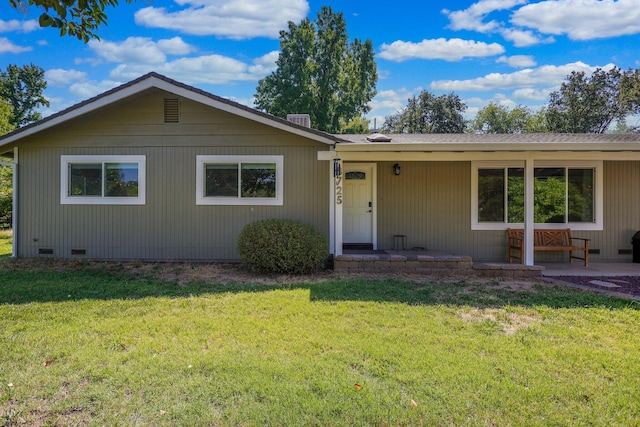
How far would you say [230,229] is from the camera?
311 inches

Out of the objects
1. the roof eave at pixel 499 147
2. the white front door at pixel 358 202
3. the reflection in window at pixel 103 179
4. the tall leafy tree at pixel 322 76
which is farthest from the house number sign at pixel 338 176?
the tall leafy tree at pixel 322 76

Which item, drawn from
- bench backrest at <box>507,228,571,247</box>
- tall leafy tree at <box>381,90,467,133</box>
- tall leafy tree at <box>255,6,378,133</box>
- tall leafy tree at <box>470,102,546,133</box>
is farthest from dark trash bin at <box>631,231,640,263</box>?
tall leafy tree at <box>470,102,546,133</box>

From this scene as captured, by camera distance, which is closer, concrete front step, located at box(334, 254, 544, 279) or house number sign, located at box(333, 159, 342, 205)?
concrete front step, located at box(334, 254, 544, 279)

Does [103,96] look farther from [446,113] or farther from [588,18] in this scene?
[446,113]

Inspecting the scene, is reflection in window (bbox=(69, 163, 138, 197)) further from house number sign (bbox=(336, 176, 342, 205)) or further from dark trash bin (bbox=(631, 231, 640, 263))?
dark trash bin (bbox=(631, 231, 640, 263))

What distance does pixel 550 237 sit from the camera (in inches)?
319

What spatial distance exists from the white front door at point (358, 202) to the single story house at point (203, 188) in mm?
958

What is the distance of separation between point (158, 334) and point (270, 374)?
4.90 ft

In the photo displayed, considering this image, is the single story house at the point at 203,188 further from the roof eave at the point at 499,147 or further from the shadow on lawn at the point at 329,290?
the shadow on lawn at the point at 329,290

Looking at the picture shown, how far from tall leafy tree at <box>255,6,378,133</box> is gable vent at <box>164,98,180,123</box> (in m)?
15.6

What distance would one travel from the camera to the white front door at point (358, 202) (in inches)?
342

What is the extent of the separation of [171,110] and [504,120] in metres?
35.6

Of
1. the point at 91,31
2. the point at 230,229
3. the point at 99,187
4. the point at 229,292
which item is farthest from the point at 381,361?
the point at 99,187

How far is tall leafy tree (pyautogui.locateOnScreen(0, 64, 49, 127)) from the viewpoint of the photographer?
3047 centimetres
